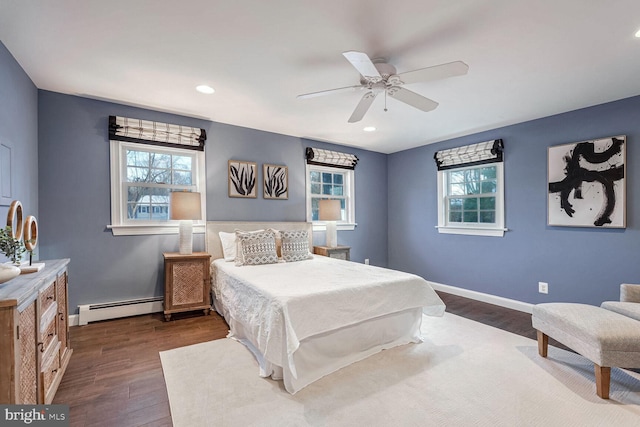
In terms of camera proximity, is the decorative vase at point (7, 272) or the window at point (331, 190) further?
the window at point (331, 190)

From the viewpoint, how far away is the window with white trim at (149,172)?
333 cm

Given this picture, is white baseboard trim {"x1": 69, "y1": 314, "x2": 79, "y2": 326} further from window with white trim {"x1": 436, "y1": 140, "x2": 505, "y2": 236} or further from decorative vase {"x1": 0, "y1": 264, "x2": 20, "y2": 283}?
window with white trim {"x1": 436, "y1": 140, "x2": 505, "y2": 236}

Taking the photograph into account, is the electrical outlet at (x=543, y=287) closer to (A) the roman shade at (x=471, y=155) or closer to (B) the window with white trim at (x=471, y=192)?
(B) the window with white trim at (x=471, y=192)

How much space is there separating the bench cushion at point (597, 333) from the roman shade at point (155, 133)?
13.6ft

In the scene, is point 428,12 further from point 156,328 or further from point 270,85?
point 156,328

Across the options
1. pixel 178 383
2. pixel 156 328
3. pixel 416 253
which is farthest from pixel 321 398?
pixel 416 253

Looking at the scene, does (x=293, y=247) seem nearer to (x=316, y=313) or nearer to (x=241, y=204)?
(x=241, y=204)

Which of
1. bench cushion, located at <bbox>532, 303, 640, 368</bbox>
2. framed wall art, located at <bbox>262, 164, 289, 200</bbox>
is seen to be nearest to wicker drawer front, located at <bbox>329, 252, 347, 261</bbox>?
framed wall art, located at <bbox>262, 164, 289, 200</bbox>

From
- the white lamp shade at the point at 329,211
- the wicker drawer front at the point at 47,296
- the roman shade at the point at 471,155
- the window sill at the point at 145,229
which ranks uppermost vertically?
the roman shade at the point at 471,155

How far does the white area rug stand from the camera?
1.71 meters

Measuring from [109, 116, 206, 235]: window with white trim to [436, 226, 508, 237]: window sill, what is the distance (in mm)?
3754

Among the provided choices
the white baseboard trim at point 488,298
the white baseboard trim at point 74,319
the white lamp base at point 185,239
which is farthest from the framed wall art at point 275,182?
the white baseboard trim at point 488,298

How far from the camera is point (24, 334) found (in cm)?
140

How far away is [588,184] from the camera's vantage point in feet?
10.7
